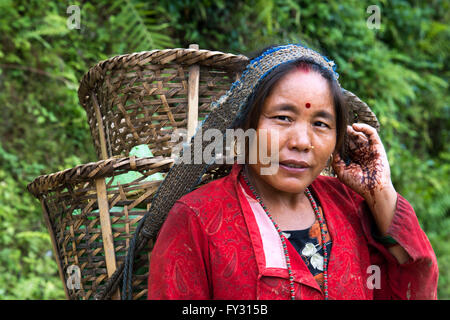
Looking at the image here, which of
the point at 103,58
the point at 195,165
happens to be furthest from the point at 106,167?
the point at 103,58

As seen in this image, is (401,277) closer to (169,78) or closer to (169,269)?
(169,269)

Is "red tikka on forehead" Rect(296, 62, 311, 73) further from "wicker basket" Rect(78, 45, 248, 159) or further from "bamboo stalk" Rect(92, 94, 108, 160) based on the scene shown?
"bamboo stalk" Rect(92, 94, 108, 160)

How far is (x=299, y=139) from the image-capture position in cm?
134

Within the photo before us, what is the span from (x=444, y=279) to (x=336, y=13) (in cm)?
272

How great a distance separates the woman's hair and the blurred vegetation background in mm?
1092

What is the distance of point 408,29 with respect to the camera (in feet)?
17.2

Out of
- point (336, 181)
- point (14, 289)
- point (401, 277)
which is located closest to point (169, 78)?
point (336, 181)

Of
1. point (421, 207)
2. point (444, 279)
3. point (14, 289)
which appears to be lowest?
point (444, 279)

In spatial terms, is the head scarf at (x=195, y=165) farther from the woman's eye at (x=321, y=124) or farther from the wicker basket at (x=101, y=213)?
the woman's eye at (x=321, y=124)

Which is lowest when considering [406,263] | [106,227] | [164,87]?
[406,263]

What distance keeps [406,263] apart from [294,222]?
361mm

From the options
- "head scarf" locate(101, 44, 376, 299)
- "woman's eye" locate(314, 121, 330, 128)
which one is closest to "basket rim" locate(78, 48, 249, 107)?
"head scarf" locate(101, 44, 376, 299)

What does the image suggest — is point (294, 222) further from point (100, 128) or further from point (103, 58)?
point (103, 58)

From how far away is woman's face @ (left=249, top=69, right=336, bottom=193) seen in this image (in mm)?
1350
